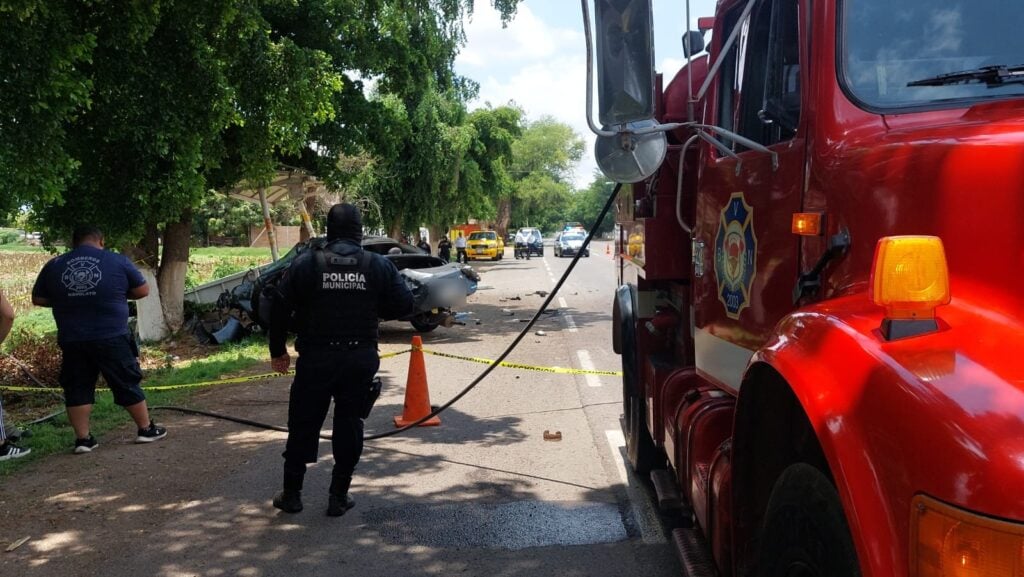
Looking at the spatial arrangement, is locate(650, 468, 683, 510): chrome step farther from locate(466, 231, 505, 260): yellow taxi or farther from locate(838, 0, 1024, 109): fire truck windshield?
locate(466, 231, 505, 260): yellow taxi

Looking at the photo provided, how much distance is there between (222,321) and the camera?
1414 centimetres

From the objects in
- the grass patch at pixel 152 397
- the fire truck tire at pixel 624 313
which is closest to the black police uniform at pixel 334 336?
the fire truck tire at pixel 624 313

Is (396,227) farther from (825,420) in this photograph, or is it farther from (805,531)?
(825,420)

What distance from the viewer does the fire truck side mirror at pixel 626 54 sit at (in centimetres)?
272

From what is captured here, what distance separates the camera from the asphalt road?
4406mm

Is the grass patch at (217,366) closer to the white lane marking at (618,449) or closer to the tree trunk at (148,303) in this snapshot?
the tree trunk at (148,303)

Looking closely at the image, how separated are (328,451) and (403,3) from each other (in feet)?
25.5

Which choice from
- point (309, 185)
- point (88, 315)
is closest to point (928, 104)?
point (88, 315)

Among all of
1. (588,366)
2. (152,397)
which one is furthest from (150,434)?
(588,366)

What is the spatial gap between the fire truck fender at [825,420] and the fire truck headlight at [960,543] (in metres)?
0.05

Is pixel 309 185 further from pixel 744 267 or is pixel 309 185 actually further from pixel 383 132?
pixel 744 267

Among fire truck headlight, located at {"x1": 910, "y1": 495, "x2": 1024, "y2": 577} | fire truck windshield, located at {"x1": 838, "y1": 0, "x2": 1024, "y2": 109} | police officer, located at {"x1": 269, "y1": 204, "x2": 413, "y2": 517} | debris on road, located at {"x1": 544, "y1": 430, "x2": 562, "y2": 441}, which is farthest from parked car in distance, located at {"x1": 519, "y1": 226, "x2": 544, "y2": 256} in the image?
fire truck headlight, located at {"x1": 910, "y1": 495, "x2": 1024, "y2": 577}

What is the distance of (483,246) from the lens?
147 feet

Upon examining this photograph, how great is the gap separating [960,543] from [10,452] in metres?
7.11
